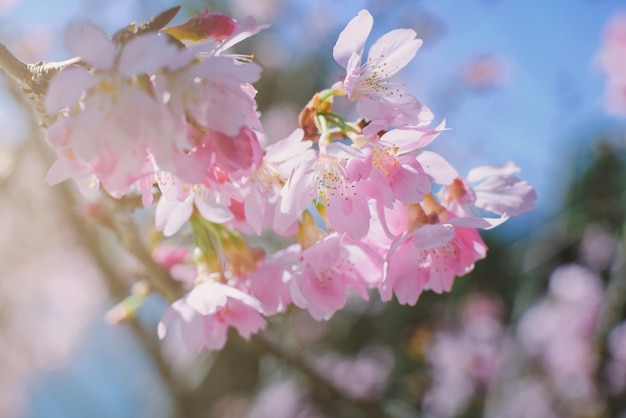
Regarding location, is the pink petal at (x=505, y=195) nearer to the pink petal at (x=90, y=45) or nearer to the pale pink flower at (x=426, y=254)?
the pale pink flower at (x=426, y=254)

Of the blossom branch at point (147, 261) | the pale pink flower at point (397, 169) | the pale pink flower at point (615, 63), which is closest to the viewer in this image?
the pale pink flower at point (397, 169)

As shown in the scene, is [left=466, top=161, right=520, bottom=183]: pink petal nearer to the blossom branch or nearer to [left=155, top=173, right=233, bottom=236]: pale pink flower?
[left=155, top=173, right=233, bottom=236]: pale pink flower

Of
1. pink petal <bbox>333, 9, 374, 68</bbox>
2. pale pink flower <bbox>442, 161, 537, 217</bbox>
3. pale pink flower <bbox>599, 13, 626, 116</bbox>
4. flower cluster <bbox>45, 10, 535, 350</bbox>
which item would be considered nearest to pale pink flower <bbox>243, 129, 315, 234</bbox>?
flower cluster <bbox>45, 10, 535, 350</bbox>

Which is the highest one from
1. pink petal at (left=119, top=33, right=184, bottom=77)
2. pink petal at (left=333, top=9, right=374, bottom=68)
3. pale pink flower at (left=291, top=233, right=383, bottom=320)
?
pink petal at (left=119, top=33, right=184, bottom=77)

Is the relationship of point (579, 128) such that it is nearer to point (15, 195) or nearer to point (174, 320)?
point (174, 320)

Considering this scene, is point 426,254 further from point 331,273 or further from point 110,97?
point 110,97

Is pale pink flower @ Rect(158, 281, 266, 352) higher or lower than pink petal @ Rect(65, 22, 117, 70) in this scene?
lower

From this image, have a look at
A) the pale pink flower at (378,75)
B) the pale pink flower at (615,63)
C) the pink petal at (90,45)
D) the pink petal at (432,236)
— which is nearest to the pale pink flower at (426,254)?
the pink petal at (432,236)
